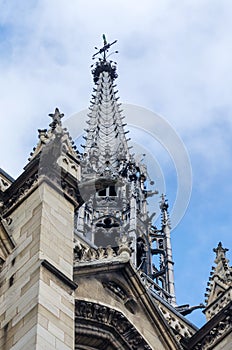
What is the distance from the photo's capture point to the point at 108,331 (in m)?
13.3

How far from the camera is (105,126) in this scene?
39.3 m

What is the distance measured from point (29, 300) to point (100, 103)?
3112cm

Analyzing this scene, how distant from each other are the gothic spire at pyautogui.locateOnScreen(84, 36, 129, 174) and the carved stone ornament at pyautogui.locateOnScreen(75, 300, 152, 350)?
60.5ft

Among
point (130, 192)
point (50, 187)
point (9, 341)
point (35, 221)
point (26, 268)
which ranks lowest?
point (9, 341)

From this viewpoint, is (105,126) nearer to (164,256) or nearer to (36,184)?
(164,256)

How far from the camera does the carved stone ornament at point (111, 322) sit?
1295 cm

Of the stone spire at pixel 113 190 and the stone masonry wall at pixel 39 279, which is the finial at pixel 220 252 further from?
the stone spire at pixel 113 190

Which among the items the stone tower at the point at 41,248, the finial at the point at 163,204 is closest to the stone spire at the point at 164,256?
the finial at the point at 163,204

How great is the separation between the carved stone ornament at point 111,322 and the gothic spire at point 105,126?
18450 millimetres

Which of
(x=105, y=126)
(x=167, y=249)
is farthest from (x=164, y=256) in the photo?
(x=105, y=126)

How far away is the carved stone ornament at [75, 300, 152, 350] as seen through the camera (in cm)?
1295

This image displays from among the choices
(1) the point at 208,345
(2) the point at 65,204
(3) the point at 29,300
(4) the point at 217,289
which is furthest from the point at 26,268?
(4) the point at 217,289

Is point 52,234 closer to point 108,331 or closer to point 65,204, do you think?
point 65,204

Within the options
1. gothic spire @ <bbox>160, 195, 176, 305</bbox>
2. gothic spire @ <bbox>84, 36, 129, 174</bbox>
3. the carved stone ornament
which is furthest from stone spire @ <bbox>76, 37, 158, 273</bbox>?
the carved stone ornament
